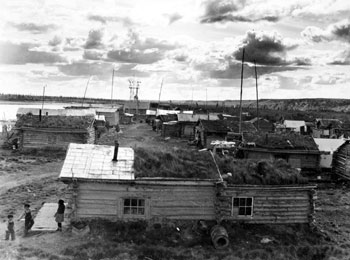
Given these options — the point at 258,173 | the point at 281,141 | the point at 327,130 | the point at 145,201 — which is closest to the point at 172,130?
the point at 327,130

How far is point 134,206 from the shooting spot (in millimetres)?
16859

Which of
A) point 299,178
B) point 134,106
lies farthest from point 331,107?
point 299,178

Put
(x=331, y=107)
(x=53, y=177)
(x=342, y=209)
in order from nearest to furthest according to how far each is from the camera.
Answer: (x=342, y=209) → (x=53, y=177) → (x=331, y=107)

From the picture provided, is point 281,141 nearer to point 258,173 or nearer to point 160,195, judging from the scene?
point 258,173

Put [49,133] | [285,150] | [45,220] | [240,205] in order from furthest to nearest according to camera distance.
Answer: [49,133], [285,150], [240,205], [45,220]

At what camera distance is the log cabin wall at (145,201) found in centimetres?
1659

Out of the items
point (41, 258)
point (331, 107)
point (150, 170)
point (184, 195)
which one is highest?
point (331, 107)

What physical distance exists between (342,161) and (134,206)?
2098 cm

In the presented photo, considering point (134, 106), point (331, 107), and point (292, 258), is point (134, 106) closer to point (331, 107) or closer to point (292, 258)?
point (292, 258)

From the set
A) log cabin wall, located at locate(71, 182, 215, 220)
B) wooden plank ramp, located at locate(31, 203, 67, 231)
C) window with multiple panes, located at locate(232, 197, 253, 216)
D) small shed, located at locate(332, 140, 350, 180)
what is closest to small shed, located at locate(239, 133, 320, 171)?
small shed, located at locate(332, 140, 350, 180)

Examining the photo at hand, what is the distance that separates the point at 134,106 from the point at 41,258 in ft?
320

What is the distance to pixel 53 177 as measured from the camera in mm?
28000

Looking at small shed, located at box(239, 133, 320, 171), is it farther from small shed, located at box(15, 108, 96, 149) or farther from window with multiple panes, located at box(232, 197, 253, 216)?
small shed, located at box(15, 108, 96, 149)

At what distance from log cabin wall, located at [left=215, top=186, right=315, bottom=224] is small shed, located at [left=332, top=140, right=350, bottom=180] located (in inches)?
556
